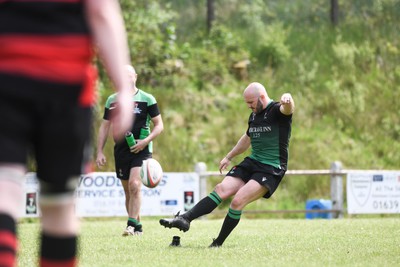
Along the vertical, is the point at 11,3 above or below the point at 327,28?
below

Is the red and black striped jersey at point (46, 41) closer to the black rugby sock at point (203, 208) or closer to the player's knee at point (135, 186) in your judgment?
the black rugby sock at point (203, 208)

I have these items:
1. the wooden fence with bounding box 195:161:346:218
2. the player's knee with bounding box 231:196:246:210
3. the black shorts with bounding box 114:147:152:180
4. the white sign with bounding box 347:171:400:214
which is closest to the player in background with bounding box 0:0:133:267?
the player's knee with bounding box 231:196:246:210

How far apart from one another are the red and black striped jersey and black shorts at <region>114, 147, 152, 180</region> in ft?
24.4

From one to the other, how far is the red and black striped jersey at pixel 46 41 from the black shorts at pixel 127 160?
7.45m

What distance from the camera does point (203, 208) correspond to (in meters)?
9.05

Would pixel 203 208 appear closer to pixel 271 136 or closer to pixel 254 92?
pixel 271 136

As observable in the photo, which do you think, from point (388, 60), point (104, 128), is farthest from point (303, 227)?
point (388, 60)

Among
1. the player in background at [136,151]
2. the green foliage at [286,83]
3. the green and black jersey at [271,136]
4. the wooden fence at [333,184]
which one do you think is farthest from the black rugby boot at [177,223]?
the green foliage at [286,83]

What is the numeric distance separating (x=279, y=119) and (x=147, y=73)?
1811cm

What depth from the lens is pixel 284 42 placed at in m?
29.7

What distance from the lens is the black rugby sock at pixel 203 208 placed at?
8969mm

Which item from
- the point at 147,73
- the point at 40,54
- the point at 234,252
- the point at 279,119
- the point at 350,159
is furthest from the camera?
the point at 147,73

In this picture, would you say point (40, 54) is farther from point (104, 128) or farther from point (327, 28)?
point (327, 28)

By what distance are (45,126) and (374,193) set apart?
1549 centimetres
